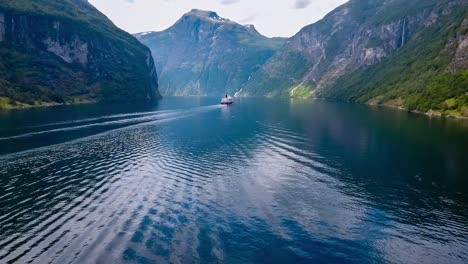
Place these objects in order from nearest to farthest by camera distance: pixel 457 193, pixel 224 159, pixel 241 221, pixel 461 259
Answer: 1. pixel 461 259
2. pixel 241 221
3. pixel 457 193
4. pixel 224 159

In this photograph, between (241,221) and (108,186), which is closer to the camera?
(241,221)

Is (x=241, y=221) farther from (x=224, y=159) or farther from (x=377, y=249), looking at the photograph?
(x=224, y=159)

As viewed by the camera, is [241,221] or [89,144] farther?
[89,144]

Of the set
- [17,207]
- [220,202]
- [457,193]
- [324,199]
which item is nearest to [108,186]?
[17,207]

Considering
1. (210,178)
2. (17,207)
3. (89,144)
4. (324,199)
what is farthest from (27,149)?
(324,199)

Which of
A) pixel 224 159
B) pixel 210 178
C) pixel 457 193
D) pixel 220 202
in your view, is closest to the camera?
pixel 220 202

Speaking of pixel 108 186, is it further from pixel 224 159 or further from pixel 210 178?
pixel 224 159
